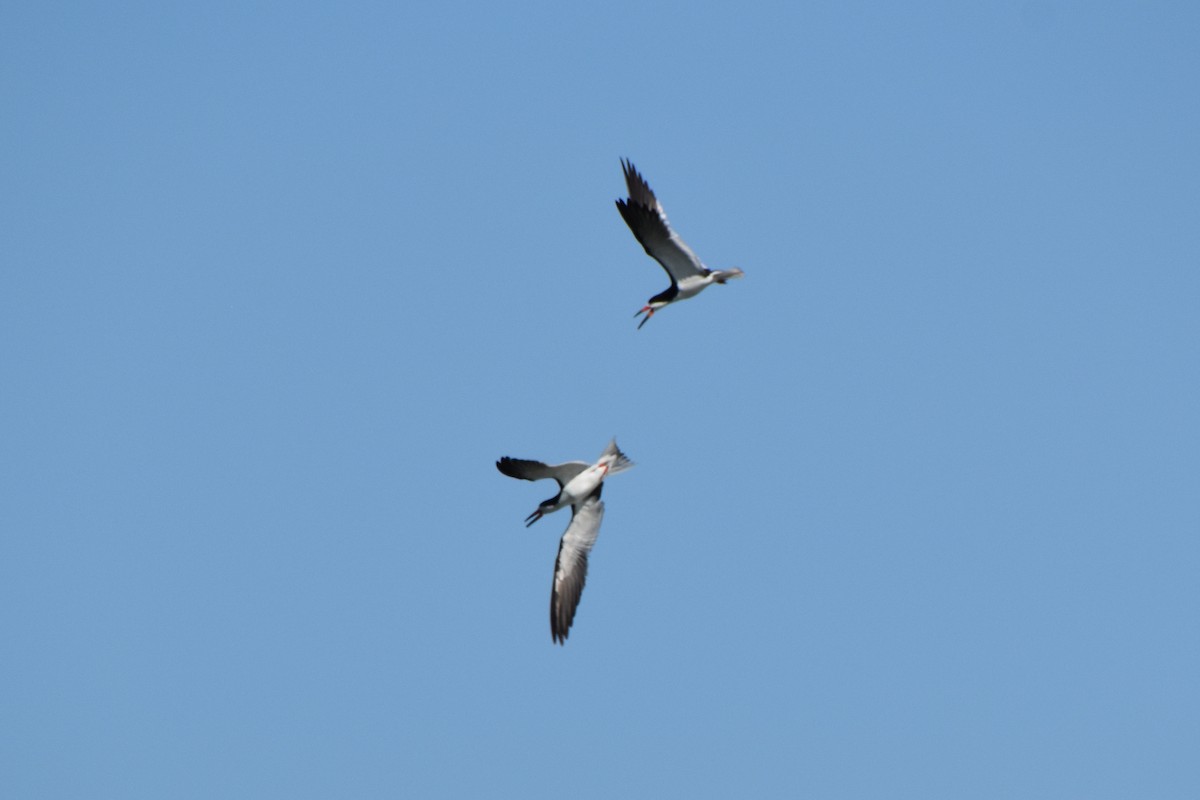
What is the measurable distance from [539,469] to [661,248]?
5.29 m

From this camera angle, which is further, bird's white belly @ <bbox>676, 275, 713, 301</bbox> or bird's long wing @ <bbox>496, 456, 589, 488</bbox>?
bird's white belly @ <bbox>676, 275, 713, 301</bbox>

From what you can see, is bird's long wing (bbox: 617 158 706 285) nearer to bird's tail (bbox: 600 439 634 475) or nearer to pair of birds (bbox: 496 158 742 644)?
pair of birds (bbox: 496 158 742 644)

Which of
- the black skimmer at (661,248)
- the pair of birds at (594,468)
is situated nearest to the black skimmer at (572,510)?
the pair of birds at (594,468)

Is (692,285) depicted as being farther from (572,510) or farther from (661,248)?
(572,510)

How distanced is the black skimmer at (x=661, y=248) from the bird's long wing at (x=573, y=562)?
4.12 m

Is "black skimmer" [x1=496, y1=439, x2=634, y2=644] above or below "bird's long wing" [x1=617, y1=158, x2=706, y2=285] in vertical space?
below

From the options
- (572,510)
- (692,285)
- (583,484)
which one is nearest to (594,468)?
(583,484)

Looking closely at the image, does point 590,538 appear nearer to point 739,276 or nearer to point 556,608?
point 556,608

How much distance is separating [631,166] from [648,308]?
2957mm

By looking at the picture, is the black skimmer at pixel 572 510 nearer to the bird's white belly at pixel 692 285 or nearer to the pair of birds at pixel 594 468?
the pair of birds at pixel 594 468

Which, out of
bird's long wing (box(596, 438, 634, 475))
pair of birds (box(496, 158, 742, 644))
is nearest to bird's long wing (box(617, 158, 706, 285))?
pair of birds (box(496, 158, 742, 644))

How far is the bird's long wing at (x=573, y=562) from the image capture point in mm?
28359

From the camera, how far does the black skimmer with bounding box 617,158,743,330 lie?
95.5 ft

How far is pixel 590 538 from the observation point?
29.0 m
